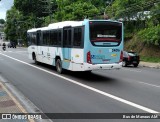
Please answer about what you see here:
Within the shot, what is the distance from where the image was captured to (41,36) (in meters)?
24.2

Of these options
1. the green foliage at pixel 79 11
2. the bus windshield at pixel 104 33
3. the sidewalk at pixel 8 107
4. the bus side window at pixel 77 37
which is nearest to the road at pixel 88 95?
the sidewalk at pixel 8 107

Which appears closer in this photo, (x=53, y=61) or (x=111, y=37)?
(x=111, y=37)

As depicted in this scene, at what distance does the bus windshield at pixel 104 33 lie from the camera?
16281mm

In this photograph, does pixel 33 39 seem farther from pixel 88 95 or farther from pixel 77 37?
pixel 88 95

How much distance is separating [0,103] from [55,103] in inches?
72.1

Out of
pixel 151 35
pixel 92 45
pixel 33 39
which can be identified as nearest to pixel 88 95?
pixel 92 45

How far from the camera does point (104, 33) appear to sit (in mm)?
16422

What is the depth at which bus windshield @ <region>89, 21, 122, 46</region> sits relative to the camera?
16281mm

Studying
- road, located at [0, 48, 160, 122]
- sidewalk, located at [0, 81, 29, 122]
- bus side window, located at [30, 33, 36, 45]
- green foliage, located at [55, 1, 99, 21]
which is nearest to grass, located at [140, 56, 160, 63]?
bus side window, located at [30, 33, 36, 45]

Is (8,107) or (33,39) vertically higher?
(33,39)

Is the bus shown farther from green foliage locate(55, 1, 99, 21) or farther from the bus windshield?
green foliage locate(55, 1, 99, 21)

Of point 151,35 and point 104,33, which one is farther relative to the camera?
point 151,35

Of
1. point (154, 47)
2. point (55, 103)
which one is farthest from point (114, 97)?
point (154, 47)

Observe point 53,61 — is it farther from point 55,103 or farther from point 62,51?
point 55,103
